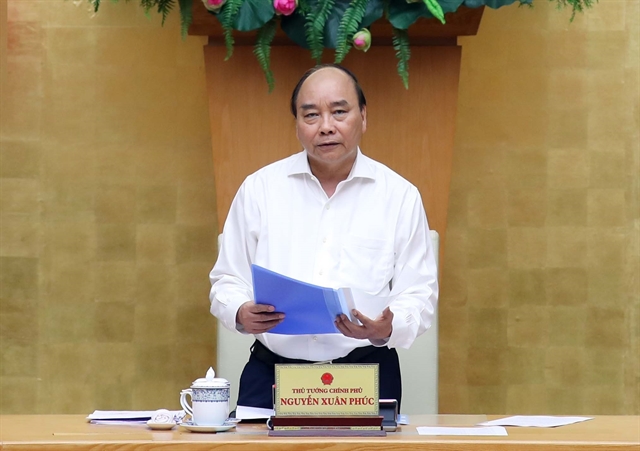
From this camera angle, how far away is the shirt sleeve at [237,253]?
260 cm

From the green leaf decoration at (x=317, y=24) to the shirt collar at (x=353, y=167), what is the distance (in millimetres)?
388

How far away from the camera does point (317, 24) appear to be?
2.92 metres

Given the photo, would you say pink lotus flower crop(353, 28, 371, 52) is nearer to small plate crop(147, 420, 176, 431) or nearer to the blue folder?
the blue folder

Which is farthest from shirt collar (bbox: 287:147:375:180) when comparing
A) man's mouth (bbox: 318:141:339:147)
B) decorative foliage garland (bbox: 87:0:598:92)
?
decorative foliage garland (bbox: 87:0:598:92)

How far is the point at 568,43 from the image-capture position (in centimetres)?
389

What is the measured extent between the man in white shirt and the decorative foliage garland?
24 centimetres

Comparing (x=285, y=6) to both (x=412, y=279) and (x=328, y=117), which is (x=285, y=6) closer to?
(x=328, y=117)

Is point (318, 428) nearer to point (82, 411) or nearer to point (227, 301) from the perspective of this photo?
point (227, 301)

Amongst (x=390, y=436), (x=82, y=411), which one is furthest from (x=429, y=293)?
(x=82, y=411)

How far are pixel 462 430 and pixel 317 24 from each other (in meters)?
→ 1.45

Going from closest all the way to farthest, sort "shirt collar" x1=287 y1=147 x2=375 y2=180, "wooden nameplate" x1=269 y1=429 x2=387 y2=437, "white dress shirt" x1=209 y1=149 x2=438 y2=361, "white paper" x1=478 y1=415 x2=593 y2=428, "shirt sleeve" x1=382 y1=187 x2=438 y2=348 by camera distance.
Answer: "wooden nameplate" x1=269 y1=429 x2=387 y2=437 < "white paper" x1=478 y1=415 x2=593 y2=428 < "shirt sleeve" x1=382 y1=187 x2=438 y2=348 < "white dress shirt" x1=209 y1=149 x2=438 y2=361 < "shirt collar" x1=287 y1=147 x2=375 y2=180

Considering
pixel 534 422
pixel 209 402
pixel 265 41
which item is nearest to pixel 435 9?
pixel 265 41

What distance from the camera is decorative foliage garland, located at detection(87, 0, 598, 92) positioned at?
2.90m

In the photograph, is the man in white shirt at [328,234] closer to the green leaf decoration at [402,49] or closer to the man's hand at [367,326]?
the man's hand at [367,326]
